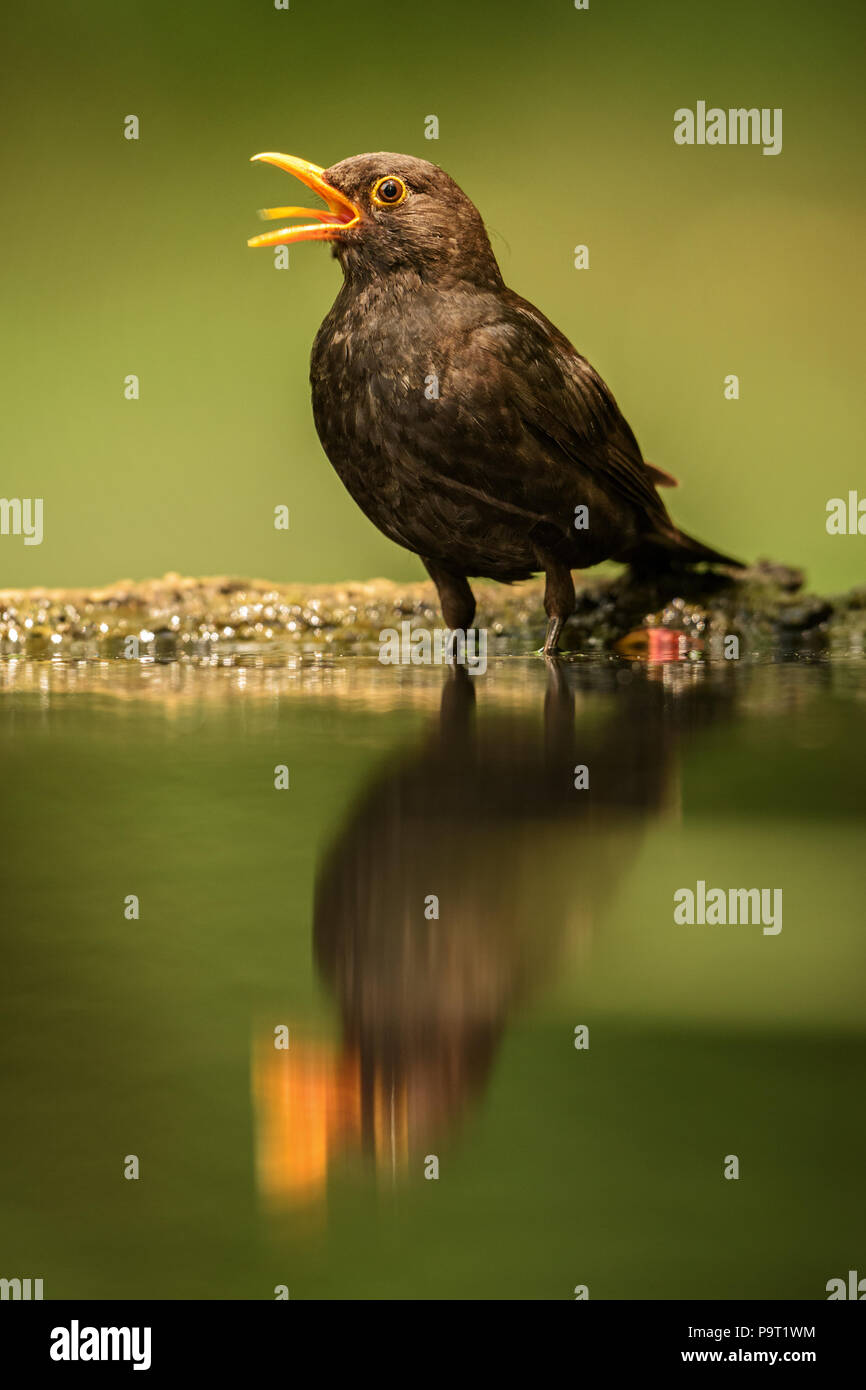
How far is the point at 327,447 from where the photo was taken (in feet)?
11.1

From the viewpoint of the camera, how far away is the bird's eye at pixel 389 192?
10.8 ft

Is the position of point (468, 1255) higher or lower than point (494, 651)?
lower

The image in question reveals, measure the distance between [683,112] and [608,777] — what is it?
166 inches

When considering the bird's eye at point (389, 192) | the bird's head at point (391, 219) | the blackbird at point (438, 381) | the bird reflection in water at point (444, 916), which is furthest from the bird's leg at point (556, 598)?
the bird reflection in water at point (444, 916)

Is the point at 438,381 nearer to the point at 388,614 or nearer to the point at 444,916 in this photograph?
the point at 388,614

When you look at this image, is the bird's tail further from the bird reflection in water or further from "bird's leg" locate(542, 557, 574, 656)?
the bird reflection in water

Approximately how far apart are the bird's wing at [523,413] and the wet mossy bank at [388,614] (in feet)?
2.01

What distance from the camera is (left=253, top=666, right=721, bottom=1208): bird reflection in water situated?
3.44 ft

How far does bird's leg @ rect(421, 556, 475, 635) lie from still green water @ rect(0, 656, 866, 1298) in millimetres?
1527

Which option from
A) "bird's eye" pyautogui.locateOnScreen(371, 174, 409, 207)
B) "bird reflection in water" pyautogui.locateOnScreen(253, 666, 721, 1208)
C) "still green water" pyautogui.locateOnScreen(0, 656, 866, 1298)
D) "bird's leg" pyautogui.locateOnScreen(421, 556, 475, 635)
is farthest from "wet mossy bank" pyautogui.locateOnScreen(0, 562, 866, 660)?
"still green water" pyautogui.locateOnScreen(0, 656, 866, 1298)

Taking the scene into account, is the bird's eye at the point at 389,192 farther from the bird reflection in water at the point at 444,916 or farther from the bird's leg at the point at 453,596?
the bird reflection in water at the point at 444,916

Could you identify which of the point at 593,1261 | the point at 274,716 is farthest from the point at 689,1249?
the point at 274,716

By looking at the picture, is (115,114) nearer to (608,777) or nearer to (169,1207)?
(608,777)

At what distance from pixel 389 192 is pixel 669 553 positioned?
1.35 metres
